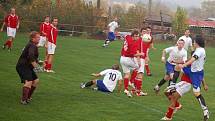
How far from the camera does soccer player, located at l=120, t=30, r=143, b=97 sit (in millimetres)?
14812

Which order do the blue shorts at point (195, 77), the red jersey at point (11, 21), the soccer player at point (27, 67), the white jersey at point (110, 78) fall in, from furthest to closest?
1. the red jersey at point (11, 21)
2. the white jersey at point (110, 78)
3. the soccer player at point (27, 67)
4. the blue shorts at point (195, 77)

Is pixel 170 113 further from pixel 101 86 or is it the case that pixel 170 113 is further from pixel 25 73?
pixel 101 86

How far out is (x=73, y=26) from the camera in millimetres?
47188

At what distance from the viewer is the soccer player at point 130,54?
48.6ft

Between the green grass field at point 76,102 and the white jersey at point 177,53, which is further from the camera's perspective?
the white jersey at point 177,53

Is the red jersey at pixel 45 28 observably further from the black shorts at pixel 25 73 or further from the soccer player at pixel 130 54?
the black shorts at pixel 25 73

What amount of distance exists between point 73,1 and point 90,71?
106ft

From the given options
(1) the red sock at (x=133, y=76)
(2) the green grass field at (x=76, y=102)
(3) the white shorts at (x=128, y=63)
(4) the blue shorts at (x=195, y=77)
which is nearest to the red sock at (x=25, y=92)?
(2) the green grass field at (x=76, y=102)

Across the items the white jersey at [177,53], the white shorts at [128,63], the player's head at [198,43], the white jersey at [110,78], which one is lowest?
the white jersey at [110,78]

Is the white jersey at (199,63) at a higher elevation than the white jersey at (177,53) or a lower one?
higher

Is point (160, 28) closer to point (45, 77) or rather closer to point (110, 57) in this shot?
point (110, 57)

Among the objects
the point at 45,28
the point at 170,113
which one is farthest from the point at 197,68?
the point at 45,28

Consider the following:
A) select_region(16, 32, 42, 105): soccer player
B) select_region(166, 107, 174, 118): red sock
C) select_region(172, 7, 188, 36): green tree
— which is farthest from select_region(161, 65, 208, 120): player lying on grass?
select_region(172, 7, 188, 36): green tree

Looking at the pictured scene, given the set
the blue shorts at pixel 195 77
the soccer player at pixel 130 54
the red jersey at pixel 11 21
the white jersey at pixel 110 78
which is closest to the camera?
the blue shorts at pixel 195 77
